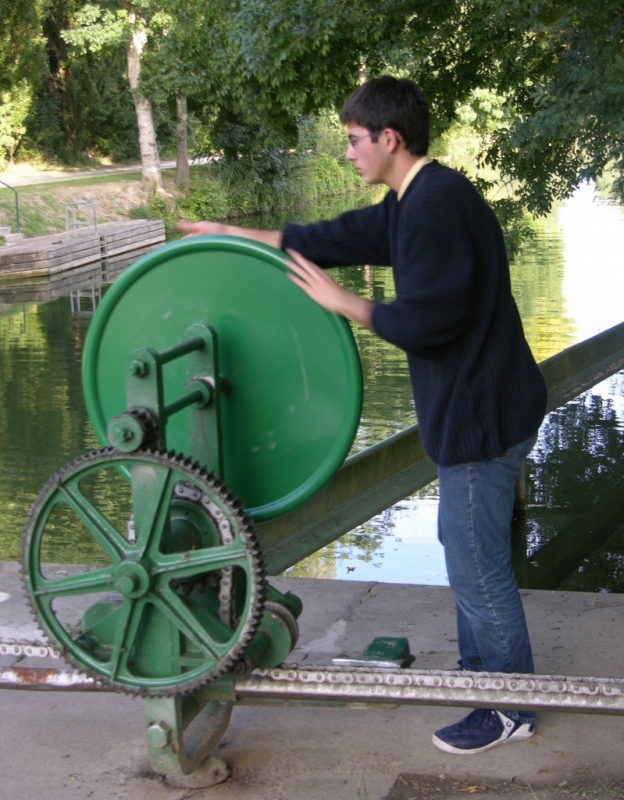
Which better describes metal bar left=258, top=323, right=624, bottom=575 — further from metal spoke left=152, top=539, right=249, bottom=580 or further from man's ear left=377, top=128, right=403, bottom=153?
man's ear left=377, top=128, right=403, bottom=153

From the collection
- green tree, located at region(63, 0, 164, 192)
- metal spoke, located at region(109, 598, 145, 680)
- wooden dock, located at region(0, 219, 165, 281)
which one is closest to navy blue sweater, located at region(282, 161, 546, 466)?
metal spoke, located at region(109, 598, 145, 680)

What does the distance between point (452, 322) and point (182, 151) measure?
1242 inches

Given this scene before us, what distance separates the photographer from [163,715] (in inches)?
109

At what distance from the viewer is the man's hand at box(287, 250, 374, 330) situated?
106 inches

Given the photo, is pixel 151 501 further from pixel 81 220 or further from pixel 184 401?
pixel 81 220

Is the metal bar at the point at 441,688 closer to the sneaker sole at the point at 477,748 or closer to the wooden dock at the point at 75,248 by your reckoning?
the sneaker sole at the point at 477,748

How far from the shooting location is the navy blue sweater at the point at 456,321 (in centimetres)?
262

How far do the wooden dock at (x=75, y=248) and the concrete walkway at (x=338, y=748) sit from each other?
17.4m

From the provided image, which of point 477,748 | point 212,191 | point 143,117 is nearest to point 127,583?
point 477,748

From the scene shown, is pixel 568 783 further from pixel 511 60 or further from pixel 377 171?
pixel 511 60

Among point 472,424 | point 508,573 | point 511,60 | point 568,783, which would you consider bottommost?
point 568,783

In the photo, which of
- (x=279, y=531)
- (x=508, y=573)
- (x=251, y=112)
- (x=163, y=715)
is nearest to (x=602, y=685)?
(x=508, y=573)

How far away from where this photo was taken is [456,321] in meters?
2.64

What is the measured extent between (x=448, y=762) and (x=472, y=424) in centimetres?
96
